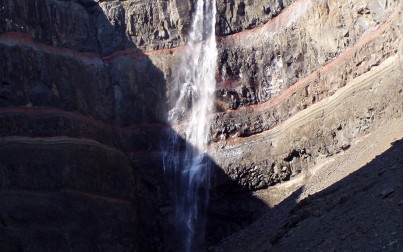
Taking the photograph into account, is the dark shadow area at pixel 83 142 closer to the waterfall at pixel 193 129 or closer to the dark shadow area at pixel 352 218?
the waterfall at pixel 193 129

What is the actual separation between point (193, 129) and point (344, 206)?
1707 cm

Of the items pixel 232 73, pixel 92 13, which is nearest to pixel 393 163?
pixel 232 73

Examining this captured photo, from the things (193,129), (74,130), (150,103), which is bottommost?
(193,129)

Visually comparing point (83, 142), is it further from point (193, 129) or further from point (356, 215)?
point (356, 215)

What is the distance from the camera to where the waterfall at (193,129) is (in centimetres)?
3033

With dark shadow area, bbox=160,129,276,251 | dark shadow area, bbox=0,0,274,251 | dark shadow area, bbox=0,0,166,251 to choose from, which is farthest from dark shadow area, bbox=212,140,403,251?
dark shadow area, bbox=0,0,166,251

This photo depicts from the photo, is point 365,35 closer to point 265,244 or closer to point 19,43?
point 265,244

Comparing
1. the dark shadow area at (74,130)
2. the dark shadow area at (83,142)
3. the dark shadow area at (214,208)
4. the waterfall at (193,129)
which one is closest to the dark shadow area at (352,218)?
the dark shadow area at (214,208)

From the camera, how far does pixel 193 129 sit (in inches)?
1293

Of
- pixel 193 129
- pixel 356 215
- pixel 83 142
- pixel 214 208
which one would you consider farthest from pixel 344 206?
pixel 193 129

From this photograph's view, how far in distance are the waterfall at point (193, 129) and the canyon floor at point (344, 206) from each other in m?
3.05

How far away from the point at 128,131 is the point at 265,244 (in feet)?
48.6

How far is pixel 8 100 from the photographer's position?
29.6 meters

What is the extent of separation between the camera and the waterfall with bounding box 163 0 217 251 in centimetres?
3033
